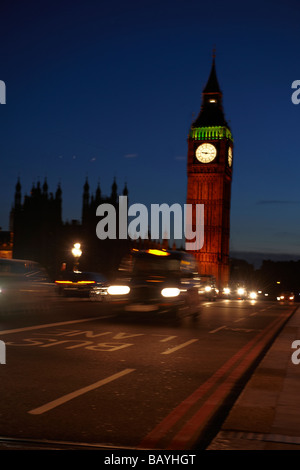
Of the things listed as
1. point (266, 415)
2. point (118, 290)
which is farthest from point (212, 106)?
point (266, 415)

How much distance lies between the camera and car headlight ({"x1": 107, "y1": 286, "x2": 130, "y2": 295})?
27.4 meters

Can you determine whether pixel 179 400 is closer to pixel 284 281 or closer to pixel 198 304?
pixel 198 304

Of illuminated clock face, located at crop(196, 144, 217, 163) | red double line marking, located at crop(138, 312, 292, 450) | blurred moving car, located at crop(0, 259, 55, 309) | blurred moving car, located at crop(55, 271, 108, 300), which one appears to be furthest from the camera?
illuminated clock face, located at crop(196, 144, 217, 163)

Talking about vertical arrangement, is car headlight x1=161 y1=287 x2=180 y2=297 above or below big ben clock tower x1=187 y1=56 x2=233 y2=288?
below

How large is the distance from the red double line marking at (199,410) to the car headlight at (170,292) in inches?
486

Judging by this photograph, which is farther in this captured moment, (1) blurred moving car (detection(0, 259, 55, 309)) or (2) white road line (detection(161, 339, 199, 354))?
(1) blurred moving car (detection(0, 259, 55, 309))

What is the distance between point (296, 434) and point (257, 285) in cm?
18631

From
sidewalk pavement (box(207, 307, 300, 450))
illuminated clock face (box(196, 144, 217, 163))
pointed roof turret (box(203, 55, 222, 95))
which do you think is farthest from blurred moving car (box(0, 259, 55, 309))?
pointed roof turret (box(203, 55, 222, 95))

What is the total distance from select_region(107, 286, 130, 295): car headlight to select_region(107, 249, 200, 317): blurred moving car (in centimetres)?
11

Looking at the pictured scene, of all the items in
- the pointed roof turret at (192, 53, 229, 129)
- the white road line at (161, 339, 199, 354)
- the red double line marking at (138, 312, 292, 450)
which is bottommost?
the white road line at (161, 339, 199, 354)

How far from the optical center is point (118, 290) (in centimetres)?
3067

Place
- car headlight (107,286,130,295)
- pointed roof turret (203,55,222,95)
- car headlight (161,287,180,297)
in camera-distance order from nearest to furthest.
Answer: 1. car headlight (161,287,180,297)
2. car headlight (107,286,130,295)
3. pointed roof turret (203,55,222,95)

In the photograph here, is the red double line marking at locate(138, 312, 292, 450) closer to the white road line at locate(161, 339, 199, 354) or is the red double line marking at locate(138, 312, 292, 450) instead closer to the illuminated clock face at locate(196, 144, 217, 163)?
the white road line at locate(161, 339, 199, 354)

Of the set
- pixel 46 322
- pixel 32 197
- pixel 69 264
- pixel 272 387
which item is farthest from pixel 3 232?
pixel 272 387
